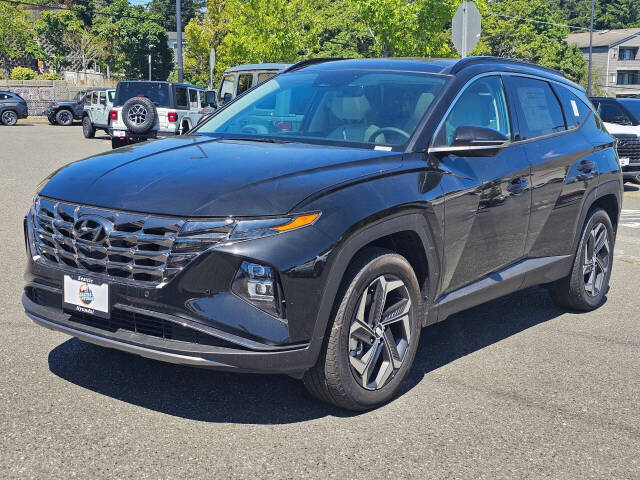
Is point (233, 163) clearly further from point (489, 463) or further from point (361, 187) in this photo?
point (489, 463)

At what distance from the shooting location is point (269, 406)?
4215 mm

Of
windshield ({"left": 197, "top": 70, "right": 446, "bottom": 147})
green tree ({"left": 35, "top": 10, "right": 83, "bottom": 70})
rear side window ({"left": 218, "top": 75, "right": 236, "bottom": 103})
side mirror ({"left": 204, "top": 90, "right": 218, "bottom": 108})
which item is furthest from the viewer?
green tree ({"left": 35, "top": 10, "right": 83, "bottom": 70})

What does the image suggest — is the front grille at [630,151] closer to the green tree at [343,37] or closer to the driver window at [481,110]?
the driver window at [481,110]

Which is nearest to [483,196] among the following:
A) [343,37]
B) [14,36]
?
[14,36]

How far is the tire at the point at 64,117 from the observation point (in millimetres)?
39188

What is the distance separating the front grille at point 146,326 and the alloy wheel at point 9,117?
36233 millimetres

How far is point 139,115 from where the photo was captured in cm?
1934

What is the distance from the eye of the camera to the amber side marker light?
144 inches

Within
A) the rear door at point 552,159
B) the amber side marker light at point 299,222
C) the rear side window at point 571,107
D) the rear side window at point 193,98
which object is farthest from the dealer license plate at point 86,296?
the rear side window at point 193,98

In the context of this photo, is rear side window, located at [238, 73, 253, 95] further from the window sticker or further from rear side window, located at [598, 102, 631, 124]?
the window sticker

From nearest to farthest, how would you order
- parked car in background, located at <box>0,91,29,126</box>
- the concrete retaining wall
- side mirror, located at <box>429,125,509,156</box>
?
side mirror, located at <box>429,125,509,156</box>
parked car in background, located at <box>0,91,29,126</box>
the concrete retaining wall

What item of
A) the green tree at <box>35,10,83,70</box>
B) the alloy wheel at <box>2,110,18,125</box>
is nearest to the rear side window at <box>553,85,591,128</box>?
the alloy wheel at <box>2,110,18,125</box>

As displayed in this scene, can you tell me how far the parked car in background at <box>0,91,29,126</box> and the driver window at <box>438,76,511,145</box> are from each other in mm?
35510

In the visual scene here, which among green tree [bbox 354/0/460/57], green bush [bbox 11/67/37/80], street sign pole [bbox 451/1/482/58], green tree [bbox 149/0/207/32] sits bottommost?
green bush [bbox 11/67/37/80]
